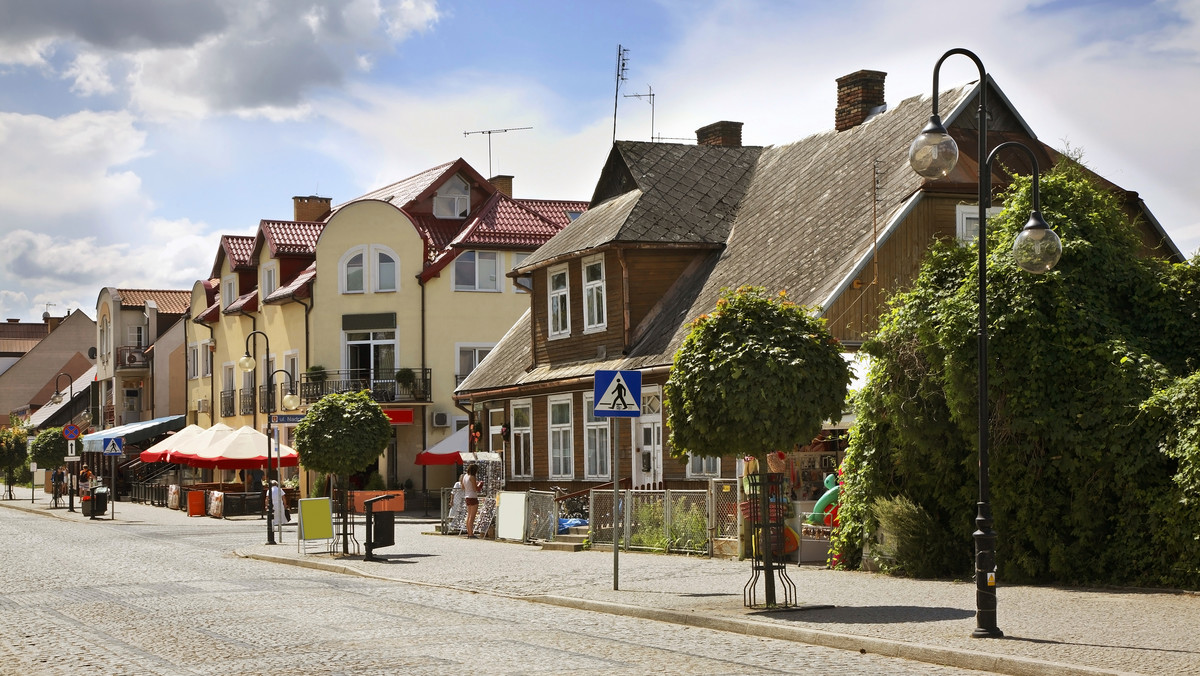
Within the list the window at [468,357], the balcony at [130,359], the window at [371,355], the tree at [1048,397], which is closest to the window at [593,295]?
the tree at [1048,397]

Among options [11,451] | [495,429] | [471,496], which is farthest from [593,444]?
[11,451]

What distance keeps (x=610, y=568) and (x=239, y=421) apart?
1617 inches

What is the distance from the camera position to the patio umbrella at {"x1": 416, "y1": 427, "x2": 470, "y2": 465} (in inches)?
1423

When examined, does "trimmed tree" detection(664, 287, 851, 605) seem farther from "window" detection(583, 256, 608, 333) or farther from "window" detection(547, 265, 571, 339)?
"window" detection(547, 265, 571, 339)

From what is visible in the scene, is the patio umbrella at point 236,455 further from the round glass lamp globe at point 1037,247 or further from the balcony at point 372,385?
the round glass lamp globe at point 1037,247

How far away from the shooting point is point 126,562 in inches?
942

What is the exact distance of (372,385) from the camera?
4928 cm

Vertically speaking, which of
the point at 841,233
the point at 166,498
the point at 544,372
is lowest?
the point at 166,498

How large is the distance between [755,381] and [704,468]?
1251 cm

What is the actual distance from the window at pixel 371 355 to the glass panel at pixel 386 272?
5.55ft

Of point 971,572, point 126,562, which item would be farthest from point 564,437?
point 971,572

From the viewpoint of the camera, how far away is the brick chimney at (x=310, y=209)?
6138 centimetres

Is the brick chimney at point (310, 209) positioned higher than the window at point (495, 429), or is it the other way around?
the brick chimney at point (310, 209)

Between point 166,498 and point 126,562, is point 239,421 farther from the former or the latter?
point 126,562
